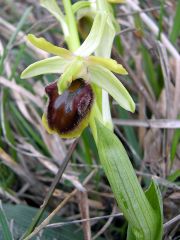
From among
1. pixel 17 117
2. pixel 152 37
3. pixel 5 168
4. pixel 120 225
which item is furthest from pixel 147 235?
pixel 152 37

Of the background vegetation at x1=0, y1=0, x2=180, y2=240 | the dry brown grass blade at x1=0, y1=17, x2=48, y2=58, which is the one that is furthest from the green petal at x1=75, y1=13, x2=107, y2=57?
the dry brown grass blade at x1=0, y1=17, x2=48, y2=58

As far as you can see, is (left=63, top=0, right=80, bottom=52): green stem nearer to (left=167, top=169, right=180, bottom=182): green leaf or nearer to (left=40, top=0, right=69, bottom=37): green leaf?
(left=40, top=0, right=69, bottom=37): green leaf

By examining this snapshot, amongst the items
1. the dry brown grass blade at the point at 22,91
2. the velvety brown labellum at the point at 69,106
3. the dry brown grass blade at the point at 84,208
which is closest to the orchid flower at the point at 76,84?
the velvety brown labellum at the point at 69,106

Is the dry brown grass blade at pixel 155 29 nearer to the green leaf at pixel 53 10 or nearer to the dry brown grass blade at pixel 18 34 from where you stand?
the dry brown grass blade at pixel 18 34

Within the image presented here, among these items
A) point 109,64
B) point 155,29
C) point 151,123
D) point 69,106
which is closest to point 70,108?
point 69,106

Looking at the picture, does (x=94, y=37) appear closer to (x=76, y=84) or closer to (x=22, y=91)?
(x=76, y=84)

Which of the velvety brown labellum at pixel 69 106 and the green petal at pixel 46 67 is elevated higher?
the green petal at pixel 46 67
